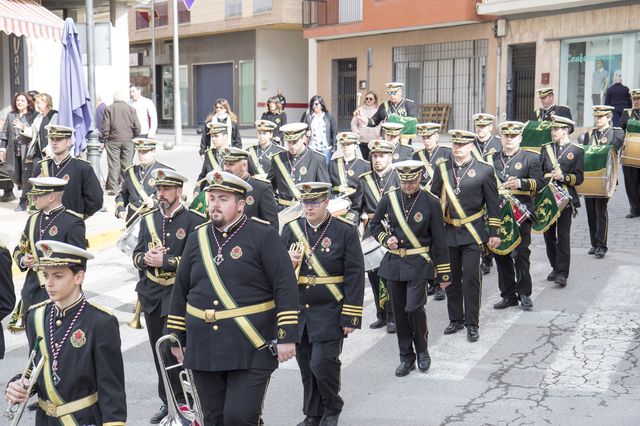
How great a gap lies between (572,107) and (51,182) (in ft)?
78.7

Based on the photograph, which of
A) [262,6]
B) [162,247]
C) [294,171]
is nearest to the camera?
[162,247]

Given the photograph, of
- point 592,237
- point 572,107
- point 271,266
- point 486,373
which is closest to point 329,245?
point 271,266

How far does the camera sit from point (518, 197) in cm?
1026

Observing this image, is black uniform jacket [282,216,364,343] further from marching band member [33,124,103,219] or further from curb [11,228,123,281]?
curb [11,228,123,281]

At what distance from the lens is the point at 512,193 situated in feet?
33.3

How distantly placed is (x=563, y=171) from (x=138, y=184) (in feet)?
16.8

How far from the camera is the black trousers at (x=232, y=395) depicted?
521cm

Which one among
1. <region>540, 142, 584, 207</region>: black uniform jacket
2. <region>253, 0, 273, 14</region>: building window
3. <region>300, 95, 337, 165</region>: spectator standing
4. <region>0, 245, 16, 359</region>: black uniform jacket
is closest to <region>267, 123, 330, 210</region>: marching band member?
<region>540, 142, 584, 207</region>: black uniform jacket

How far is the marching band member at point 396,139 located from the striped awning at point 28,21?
8.51 meters

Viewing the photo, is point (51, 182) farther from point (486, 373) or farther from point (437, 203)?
point (486, 373)

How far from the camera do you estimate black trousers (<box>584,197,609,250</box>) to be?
40.4 feet

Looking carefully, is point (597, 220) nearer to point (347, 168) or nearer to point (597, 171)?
point (597, 171)

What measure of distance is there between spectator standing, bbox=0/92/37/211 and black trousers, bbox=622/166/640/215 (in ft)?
33.7

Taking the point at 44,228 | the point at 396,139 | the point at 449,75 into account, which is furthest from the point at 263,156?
the point at 449,75
